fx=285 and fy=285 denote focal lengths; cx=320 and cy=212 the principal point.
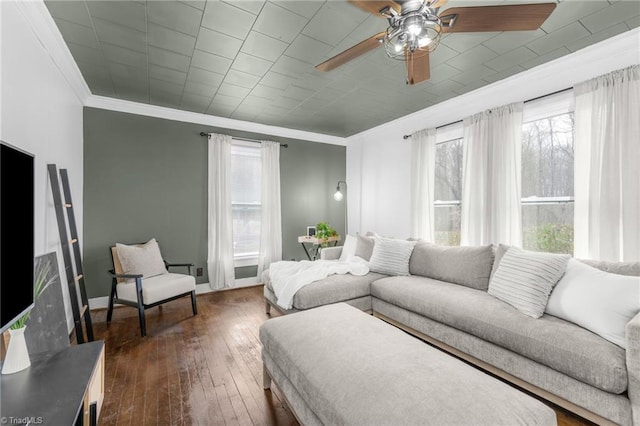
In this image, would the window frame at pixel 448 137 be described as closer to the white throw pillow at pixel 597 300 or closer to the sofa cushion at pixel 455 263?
the sofa cushion at pixel 455 263

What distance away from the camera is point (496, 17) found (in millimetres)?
1502

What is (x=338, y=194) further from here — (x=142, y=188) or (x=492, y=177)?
(x=142, y=188)

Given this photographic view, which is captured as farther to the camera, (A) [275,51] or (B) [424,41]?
(A) [275,51]

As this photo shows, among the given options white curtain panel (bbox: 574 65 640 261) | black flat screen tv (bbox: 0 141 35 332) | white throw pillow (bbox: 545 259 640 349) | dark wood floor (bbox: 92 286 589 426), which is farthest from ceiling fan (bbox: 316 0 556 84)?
dark wood floor (bbox: 92 286 589 426)

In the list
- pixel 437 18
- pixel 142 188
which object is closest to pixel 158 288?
pixel 142 188

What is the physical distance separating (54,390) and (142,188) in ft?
10.5

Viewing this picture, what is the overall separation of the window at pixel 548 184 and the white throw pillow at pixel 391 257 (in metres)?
1.23

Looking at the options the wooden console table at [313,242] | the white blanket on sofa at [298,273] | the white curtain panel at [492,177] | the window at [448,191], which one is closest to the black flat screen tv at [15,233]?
the white blanket on sofa at [298,273]

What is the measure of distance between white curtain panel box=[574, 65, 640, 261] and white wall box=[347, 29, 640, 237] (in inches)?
7.3

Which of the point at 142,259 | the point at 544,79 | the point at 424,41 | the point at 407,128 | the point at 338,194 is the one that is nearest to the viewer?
the point at 424,41

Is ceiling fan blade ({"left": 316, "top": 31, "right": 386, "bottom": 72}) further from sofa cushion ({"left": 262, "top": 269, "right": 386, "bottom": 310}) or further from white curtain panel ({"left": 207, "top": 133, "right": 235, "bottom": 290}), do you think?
white curtain panel ({"left": 207, "top": 133, "right": 235, "bottom": 290})

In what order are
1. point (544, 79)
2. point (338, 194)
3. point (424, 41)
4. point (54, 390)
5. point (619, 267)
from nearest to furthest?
point (54, 390)
point (424, 41)
point (619, 267)
point (544, 79)
point (338, 194)

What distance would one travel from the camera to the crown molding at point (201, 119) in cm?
358

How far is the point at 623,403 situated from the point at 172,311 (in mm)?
3989
